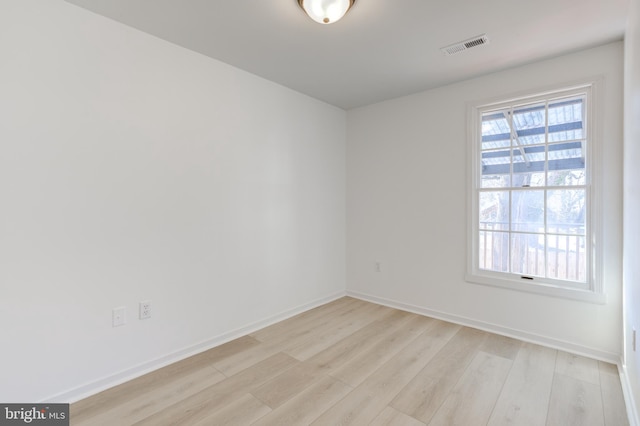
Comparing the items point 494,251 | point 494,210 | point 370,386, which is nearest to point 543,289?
point 494,251

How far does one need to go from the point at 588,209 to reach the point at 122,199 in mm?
3690

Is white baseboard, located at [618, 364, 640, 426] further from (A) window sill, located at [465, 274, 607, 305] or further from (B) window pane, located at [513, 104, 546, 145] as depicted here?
(B) window pane, located at [513, 104, 546, 145]

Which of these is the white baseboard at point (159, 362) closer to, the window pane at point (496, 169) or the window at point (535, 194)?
the window at point (535, 194)

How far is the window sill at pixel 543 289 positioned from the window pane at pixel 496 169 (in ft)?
3.09

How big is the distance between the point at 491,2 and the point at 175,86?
2347 millimetres

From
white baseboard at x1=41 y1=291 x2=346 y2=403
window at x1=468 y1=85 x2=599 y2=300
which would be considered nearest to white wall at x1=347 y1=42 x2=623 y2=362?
window at x1=468 y1=85 x2=599 y2=300

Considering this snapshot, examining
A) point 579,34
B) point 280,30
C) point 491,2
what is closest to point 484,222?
point 579,34

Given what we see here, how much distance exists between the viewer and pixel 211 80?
2645mm

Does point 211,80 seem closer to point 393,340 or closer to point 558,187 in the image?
point 393,340

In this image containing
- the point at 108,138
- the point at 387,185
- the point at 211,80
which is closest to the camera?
the point at 108,138

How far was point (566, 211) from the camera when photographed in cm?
264

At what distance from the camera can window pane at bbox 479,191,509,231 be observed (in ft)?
9.73

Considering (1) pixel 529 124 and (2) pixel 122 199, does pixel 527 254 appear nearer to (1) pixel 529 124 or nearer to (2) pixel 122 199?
(1) pixel 529 124

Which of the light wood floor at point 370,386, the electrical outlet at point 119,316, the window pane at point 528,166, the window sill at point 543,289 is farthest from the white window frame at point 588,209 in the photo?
the electrical outlet at point 119,316
